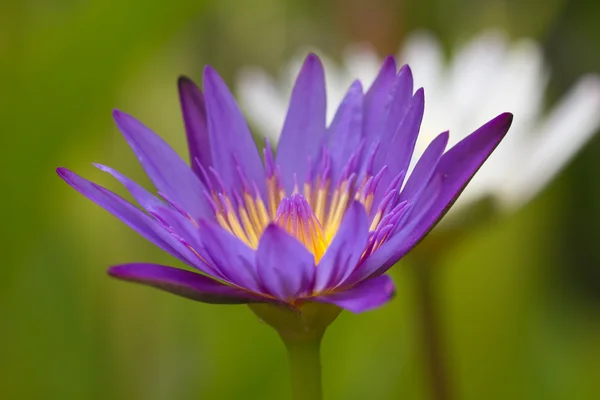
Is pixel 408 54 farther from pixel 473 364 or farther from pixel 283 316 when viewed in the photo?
pixel 283 316

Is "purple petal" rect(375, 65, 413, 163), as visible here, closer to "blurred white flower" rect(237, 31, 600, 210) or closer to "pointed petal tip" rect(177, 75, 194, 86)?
"pointed petal tip" rect(177, 75, 194, 86)

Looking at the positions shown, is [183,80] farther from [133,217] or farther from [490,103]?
[490,103]

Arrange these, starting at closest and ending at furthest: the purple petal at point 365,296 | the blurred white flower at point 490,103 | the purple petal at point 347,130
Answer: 1. the purple petal at point 365,296
2. the purple petal at point 347,130
3. the blurred white flower at point 490,103

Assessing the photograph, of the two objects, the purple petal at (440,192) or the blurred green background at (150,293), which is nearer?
the purple petal at (440,192)

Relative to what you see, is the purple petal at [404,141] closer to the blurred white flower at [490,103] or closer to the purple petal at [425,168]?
the purple petal at [425,168]

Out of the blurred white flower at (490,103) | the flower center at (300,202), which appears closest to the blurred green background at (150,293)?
the blurred white flower at (490,103)

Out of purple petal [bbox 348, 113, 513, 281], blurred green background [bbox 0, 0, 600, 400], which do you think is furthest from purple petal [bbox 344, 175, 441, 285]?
blurred green background [bbox 0, 0, 600, 400]

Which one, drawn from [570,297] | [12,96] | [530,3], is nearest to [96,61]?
[12,96]
